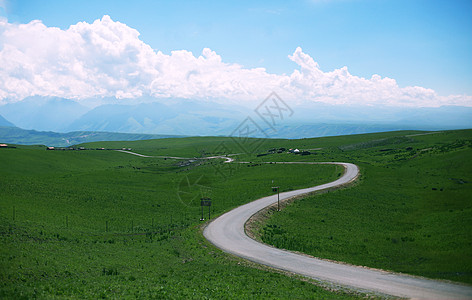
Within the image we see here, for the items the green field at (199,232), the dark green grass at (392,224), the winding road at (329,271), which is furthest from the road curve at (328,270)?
the dark green grass at (392,224)

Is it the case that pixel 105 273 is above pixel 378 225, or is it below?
above

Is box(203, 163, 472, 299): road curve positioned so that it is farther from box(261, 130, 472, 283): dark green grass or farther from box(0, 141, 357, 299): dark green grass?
box(261, 130, 472, 283): dark green grass

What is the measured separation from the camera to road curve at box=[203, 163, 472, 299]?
18.0m

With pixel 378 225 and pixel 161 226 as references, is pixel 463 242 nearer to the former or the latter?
pixel 378 225

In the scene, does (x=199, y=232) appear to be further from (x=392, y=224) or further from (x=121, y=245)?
(x=392, y=224)

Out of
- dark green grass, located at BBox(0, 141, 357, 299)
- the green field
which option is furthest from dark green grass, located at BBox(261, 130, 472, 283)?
dark green grass, located at BBox(0, 141, 357, 299)

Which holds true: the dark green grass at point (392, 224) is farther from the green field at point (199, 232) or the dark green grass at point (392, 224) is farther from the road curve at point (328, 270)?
the road curve at point (328, 270)

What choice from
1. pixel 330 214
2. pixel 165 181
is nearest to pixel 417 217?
pixel 330 214

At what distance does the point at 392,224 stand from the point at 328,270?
847 inches

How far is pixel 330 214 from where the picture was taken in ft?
142

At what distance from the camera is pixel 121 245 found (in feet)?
103

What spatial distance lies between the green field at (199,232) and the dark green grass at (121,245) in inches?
5.0

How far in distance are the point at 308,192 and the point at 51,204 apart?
1715 inches

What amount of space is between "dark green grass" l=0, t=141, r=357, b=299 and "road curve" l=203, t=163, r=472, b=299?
1720mm
